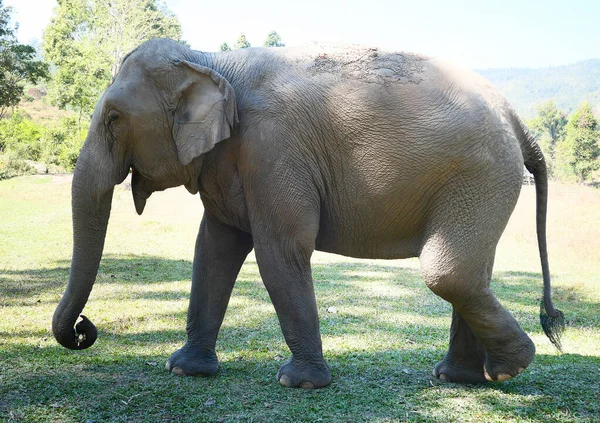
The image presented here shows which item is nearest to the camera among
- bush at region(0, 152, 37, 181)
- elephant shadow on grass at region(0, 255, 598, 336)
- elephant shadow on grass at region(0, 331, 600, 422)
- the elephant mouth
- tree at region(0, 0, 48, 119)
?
elephant shadow on grass at region(0, 331, 600, 422)

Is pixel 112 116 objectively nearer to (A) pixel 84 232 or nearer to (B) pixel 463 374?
(A) pixel 84 232

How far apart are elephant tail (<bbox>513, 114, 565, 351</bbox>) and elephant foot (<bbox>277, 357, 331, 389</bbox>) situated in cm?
164

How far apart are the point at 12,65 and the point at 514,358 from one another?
10.7 m

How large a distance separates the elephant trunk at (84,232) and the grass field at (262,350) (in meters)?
0.45

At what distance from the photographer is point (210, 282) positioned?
5.15m

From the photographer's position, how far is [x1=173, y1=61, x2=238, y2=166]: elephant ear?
4.32 m

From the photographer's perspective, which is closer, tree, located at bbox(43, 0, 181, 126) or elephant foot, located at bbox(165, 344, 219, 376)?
elephant foot, located at bbox(165, 344, 219, 376)

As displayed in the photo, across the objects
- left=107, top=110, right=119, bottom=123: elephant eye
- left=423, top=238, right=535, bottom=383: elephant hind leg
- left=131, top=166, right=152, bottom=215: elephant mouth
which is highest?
left=107, top=110, right=119, bottom=123: elephant eye

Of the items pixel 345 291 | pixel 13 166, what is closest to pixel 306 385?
pixel 345 291

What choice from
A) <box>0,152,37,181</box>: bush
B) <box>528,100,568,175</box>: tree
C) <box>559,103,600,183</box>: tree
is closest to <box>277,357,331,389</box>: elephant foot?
<box>0,152,37,181</box>: bush

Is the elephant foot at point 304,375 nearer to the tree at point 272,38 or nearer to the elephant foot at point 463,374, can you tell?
the elephant foot at point 463,374

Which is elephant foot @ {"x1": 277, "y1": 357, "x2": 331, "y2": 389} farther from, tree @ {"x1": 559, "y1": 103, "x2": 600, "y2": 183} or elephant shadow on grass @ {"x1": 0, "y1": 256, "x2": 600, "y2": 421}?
tree @ {"x1": 559, "y1": 103, "x2": 600, "y2": 183}

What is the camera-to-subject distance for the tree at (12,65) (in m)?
11.9

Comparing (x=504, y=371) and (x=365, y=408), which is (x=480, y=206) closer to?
(x=504, y=371)
